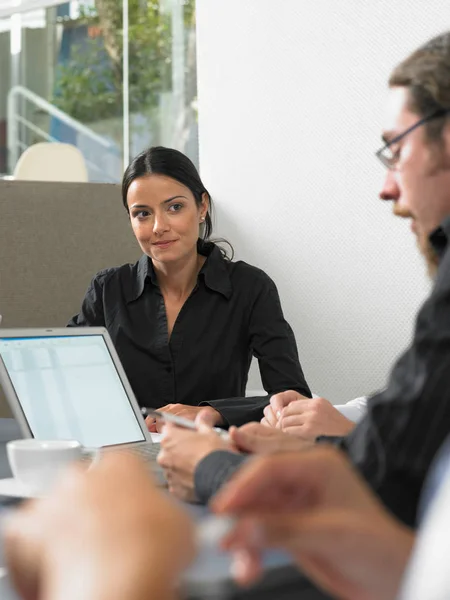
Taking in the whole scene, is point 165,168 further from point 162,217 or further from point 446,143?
point 446,143

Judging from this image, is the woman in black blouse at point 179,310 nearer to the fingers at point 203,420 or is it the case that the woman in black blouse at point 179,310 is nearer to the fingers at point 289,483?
Answer: the fingers at point 203,420

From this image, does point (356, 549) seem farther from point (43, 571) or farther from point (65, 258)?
point (65, 258)

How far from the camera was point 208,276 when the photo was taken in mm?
2418

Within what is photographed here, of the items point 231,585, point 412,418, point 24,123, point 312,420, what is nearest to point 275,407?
point 312,420

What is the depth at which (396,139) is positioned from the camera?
115 centimetres

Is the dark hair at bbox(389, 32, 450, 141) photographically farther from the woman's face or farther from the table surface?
the woman's face

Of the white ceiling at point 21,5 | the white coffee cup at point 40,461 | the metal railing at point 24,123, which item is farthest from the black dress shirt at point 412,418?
the white ceiling at point 21,5

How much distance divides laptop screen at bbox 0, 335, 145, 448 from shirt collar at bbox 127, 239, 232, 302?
2.16ft

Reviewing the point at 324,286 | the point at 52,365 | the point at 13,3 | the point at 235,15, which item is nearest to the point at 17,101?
the point at 13,3

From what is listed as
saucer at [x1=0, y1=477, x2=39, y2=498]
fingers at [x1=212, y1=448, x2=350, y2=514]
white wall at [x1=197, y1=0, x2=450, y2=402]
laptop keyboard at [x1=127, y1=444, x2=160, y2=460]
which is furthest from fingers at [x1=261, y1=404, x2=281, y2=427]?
white wall at [x1=197, y1=0, x2=450, y2=402]

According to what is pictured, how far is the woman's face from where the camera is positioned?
2.35 m

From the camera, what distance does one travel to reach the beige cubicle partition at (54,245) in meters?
2.84

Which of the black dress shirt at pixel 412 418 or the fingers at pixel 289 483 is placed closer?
the fingers at pixel 289 483

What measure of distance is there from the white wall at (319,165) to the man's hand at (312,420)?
1293mm
